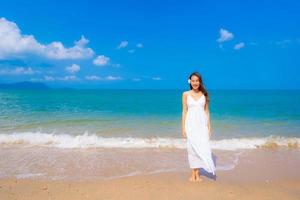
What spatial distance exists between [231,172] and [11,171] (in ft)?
17.7

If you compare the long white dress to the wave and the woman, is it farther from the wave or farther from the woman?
the wave

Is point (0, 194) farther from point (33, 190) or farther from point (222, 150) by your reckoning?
point (222, 150)

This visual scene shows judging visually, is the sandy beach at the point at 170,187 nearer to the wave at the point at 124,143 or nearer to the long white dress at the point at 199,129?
the long white dress at the point at 199,129

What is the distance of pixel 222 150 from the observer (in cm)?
1014

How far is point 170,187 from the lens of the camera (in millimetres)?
5836

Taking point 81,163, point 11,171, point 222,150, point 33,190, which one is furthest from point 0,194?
point 222,150

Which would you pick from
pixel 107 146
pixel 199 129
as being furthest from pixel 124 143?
pixel 199 129

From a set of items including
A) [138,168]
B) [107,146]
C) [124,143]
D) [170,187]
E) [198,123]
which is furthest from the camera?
[124,143]

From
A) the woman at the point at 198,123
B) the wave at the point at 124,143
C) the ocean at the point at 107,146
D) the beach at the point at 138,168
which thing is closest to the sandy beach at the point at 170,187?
the beach at the point at 138,168

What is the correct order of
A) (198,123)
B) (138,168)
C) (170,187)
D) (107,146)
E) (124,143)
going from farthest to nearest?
(124,143) → (107,146) → (138,168) → (198,123) → (170,187)

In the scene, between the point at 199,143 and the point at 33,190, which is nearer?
the point at 33,190

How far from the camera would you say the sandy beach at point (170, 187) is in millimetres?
5402

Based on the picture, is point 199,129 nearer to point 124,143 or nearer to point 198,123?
point 198,123

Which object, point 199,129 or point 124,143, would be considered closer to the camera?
point 199,129
